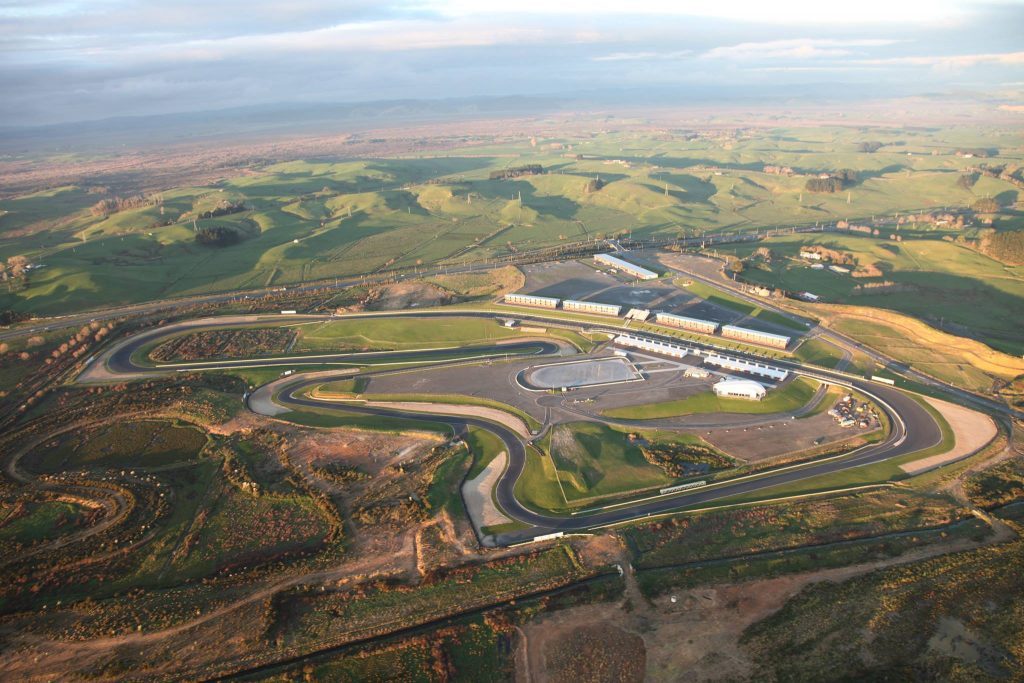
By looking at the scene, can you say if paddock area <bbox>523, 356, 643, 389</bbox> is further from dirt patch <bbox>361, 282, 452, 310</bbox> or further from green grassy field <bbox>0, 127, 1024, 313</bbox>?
green grassy field <bbox>0, 127, 1024, 313</bbox>

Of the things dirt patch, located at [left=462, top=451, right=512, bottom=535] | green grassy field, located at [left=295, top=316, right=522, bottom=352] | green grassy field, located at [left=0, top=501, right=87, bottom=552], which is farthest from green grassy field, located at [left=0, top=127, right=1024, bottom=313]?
dirt patch, located at [left=462, top=451, right=512, bottom=535]

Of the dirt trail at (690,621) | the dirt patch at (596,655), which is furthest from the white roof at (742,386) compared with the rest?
the dirt patch at (596,655)

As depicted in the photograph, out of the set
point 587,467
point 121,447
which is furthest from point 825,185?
point 121,447

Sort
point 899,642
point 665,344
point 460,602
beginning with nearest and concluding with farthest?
1. point 899,642
2. point 460,602
3. point 665,344

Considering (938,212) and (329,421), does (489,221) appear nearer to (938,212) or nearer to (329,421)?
(329,421)

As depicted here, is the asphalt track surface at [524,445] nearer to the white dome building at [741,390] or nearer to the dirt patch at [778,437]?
the dirt patch at [778,437]

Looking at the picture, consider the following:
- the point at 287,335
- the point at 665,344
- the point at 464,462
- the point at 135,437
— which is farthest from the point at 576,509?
the point at 287,335
